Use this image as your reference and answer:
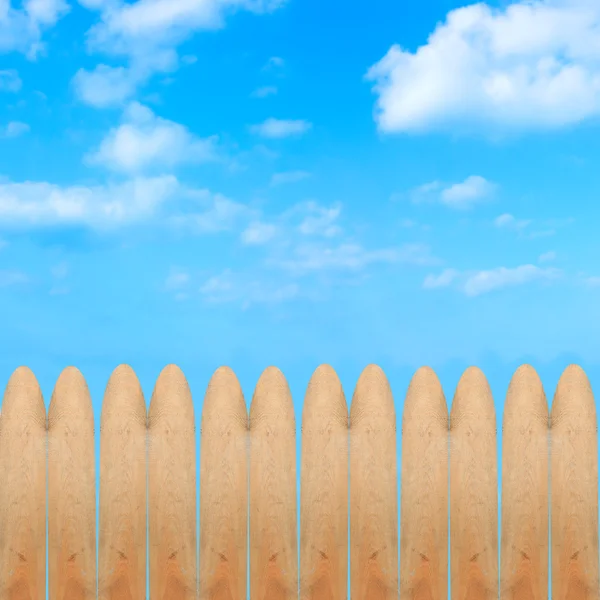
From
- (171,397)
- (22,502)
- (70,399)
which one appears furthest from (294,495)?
(22,502)

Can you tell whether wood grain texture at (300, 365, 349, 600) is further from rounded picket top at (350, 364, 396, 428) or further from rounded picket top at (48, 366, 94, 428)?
rounded picket top at (48, 366, 94, 428)

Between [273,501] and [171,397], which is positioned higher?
[171,397]

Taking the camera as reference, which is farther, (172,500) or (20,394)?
(20,394)

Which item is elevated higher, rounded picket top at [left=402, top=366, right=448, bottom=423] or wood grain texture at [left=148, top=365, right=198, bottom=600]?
rounded picket top at [left=402, top=366, right=448, bottom=423]

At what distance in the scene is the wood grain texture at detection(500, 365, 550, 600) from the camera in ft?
20.9

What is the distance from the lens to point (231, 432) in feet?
20.8

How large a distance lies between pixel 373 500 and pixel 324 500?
0.30m

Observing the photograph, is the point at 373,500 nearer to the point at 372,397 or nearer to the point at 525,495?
the point at 372,397

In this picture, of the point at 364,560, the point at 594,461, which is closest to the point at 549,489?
the point at 594,461

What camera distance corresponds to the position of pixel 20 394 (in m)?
6.48

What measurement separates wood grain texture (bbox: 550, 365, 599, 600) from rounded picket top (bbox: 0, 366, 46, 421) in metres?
3.20

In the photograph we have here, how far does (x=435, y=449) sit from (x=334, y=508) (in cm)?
72

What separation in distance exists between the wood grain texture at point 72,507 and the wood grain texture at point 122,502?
7 centimetres

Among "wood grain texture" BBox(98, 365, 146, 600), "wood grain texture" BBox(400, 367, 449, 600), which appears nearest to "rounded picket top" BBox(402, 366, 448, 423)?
"wood grain texture" BBox(400, 367, 449, 600)
